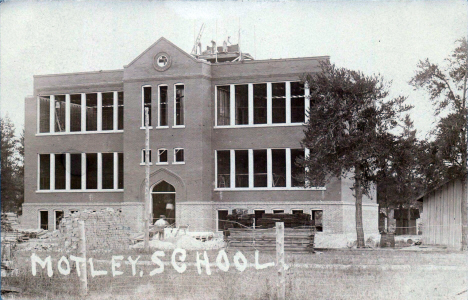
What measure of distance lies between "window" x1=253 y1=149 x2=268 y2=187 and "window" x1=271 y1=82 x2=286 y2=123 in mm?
2316

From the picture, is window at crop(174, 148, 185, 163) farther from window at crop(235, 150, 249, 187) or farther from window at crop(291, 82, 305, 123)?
window at crop(291, 82, 305, 123)

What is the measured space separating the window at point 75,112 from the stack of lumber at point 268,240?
683 inches

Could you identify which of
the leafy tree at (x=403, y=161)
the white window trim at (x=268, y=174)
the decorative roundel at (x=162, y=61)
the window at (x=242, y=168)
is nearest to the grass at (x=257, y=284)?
the leafy tree at (x=403, y=161)

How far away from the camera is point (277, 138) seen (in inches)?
1550

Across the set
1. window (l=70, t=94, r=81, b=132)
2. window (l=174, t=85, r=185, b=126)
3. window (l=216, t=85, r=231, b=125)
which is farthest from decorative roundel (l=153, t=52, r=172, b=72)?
window (l=70, t=94, r=81, b=132)

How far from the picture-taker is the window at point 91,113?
4147 cm

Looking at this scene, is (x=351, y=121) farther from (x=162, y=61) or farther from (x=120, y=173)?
(x=120, y=173)

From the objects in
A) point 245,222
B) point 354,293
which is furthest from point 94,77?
point 354,293

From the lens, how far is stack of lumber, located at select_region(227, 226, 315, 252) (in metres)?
27.5

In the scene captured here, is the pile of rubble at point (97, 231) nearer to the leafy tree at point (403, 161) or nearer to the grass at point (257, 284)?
the grass at point (257, 284)

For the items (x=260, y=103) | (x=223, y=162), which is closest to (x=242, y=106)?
(x=260, y=103)

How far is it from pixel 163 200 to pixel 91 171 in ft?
17.2

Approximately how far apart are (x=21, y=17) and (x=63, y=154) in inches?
856

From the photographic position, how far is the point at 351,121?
31719 millimetres
